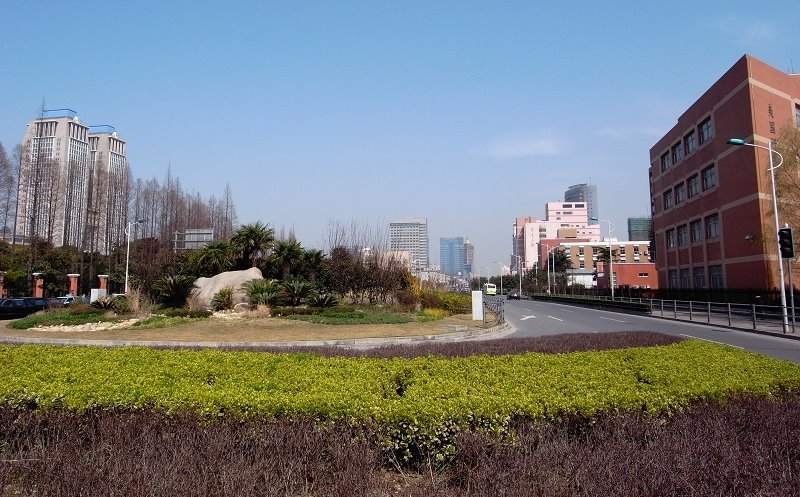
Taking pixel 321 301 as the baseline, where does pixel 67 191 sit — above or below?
above

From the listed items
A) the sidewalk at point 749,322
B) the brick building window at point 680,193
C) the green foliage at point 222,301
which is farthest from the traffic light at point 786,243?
the brick building window at point 680,193

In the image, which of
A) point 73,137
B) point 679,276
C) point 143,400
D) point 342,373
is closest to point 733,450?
point 342,373

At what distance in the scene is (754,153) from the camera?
111 ft

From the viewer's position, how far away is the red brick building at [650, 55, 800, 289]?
3362cm

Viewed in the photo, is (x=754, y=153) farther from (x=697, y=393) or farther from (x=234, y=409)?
(x=234, y=409)

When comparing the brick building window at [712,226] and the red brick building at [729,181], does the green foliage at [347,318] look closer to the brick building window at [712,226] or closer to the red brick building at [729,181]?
the red brick building at [729,181]

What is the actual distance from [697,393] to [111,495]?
4872 millimetres

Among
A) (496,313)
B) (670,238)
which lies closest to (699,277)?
(670,238)

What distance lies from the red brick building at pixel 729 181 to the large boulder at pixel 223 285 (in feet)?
102

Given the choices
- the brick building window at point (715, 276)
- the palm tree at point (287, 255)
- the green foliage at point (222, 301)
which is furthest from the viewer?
the brick building window at point (715, 276)

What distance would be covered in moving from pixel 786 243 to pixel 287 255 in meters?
22.8

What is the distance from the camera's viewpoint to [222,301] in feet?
76.6

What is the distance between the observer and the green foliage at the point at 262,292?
76.3ft

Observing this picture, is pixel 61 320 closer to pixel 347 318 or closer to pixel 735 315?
pixel 347 318
